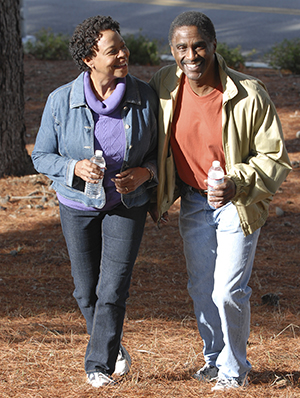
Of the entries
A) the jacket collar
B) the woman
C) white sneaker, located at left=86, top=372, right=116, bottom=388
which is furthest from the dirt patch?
the jacket collar

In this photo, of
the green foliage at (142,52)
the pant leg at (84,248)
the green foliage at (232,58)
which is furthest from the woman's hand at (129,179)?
the green foliage at (142,52)

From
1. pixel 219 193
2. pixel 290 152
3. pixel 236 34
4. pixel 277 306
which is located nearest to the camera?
pixel 219 193

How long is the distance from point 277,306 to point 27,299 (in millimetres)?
2278

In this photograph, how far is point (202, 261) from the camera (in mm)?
3291

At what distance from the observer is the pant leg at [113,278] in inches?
124

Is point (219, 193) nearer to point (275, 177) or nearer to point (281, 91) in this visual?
point (275, 177)

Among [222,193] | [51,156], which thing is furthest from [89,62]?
[222,193]

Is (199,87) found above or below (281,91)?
above

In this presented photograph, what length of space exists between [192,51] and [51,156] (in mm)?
1023

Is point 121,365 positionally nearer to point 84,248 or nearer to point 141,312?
point 84,248

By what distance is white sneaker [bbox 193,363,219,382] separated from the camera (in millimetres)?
3488

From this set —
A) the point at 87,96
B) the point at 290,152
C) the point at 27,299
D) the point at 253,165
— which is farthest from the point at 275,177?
the point at 290,152

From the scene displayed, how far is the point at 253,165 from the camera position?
2.97 m

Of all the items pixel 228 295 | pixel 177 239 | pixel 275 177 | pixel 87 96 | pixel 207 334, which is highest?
pixel 87 96
